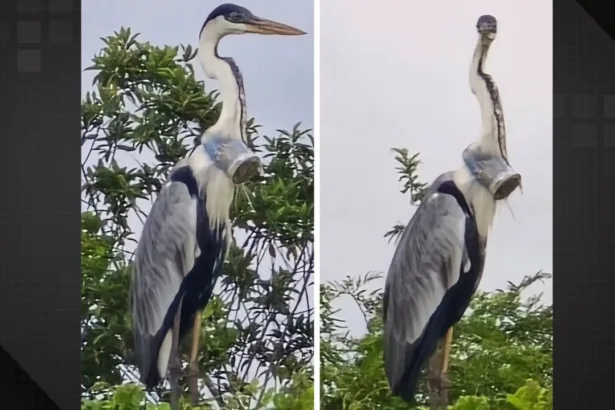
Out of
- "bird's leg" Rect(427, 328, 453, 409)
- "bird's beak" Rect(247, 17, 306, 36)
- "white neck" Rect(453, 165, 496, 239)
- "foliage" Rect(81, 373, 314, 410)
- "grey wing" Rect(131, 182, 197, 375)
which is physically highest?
Answer: "bird's beak" Rect(247, 17, 306, 36)

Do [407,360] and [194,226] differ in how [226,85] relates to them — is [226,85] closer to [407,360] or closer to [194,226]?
[194,226]

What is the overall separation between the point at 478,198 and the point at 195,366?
1494 mm

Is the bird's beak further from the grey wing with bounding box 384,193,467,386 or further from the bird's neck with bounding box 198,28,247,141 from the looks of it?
the grey wing with bounding box 384,193,467,386

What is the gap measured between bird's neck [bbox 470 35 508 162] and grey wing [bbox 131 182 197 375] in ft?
4.47

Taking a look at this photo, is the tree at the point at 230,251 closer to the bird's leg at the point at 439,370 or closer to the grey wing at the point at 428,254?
the grey wing at the point at 428,254

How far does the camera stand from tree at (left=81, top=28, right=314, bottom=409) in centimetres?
494

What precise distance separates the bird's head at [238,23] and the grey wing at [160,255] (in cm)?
73

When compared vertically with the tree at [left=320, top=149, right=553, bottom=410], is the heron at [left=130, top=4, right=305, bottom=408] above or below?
above

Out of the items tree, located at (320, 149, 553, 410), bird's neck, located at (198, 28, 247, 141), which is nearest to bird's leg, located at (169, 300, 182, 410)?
A: tree, located at (320, 149, 553, 410)

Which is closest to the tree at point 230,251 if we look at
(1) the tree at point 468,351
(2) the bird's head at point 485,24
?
(1) the tree at point 468,351

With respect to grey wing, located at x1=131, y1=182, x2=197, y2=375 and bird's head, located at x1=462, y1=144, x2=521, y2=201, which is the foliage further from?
bird's head, located at x1=462, y1=144, x2=521, y2=201

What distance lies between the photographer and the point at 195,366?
4.97 metres
